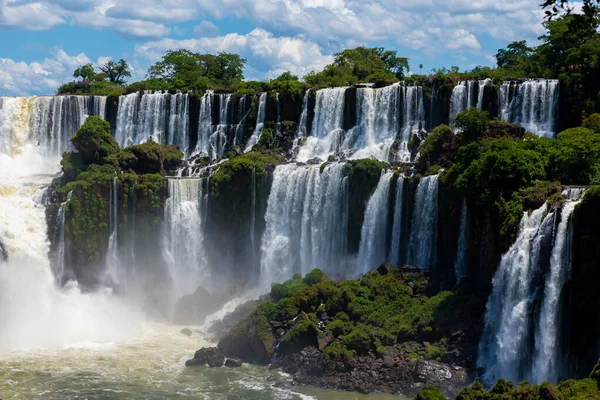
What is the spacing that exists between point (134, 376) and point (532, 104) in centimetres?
2636

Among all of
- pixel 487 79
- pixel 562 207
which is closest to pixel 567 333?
pixel 562 207

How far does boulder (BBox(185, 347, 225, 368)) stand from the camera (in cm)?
4034

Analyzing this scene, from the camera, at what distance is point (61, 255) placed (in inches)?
1953

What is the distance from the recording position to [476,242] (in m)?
41.4

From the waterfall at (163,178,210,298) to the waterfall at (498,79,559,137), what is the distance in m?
17.2

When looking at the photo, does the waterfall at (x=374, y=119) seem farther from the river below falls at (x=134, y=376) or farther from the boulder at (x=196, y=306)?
the river below falls at (x=134, y=376)

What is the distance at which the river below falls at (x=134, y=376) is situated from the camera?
3688 cm

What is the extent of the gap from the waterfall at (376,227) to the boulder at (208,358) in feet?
31.8

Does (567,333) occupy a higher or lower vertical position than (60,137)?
lower

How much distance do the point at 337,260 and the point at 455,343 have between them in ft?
37.7

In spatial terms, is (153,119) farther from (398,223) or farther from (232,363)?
(232,363)

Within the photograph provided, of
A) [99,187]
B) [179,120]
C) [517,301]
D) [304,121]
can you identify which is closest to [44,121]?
[179,120]

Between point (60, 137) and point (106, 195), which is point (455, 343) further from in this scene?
point (60, 137)

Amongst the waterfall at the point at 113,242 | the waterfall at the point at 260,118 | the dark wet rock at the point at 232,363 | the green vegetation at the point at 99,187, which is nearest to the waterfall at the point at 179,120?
the waterfall at the point at 260,118
